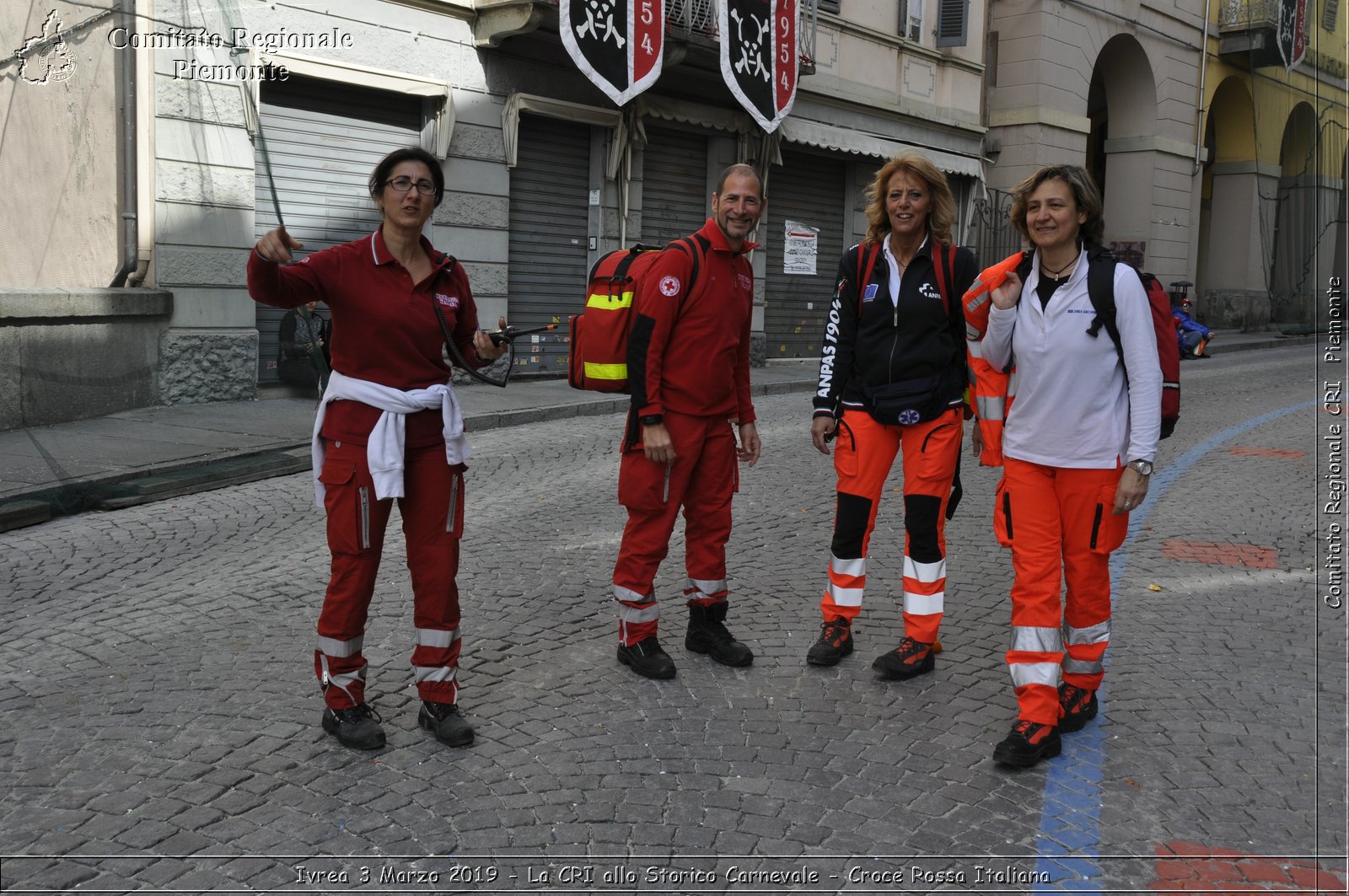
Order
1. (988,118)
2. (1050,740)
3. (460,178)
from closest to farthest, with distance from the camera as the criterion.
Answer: (1050,740) < (460,178) < (988,118)

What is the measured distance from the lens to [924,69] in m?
22.4

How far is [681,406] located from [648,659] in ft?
3.32

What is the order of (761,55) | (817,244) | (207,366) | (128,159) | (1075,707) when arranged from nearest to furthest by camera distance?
(1075,707), (128,159), (207,366), (761,55), (817,244)

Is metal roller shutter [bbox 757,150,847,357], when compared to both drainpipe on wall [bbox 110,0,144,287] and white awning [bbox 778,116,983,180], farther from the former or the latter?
drainpipe on wall [bbox 110,0,144,287]

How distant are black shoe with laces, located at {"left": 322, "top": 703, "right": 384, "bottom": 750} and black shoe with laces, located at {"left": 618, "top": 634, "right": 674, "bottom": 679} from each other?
42.7 inches

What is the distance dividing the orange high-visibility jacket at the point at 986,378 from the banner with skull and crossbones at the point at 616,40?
11317mm

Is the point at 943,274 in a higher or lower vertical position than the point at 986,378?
higher

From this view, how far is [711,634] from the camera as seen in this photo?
507 cm

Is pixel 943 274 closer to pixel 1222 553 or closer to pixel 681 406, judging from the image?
pixel 681 406

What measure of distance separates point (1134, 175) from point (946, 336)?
2618 centimetres

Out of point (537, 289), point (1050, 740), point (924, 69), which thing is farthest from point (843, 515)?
point (924, 69)

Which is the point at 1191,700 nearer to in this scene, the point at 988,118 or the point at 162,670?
the point at 162,670

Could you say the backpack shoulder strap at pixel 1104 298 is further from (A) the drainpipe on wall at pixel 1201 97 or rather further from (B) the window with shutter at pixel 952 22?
(A) the drainpipe on wall at pixel 1201 97

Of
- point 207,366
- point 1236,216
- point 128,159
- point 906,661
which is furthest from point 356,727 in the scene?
point 1236,216
